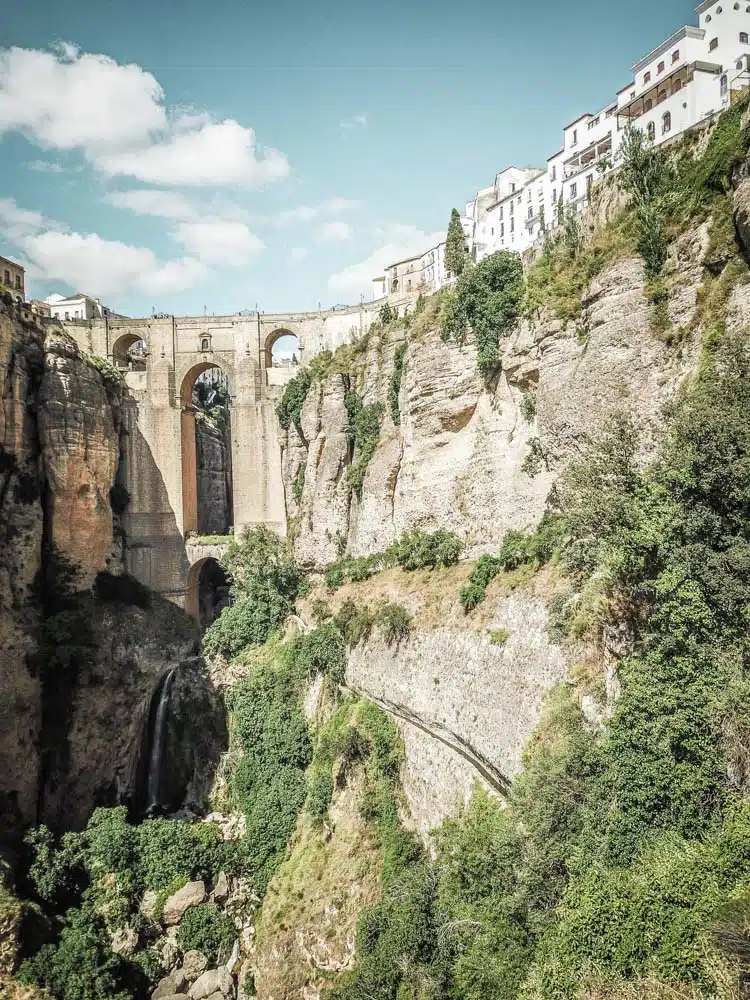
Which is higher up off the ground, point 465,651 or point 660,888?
point 465,651

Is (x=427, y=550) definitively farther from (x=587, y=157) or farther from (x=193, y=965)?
(x=587, y=157)

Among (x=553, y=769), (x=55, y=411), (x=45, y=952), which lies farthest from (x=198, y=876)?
(x=55, y=411)

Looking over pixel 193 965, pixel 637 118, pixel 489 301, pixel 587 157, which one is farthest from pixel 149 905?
pixel 587 157

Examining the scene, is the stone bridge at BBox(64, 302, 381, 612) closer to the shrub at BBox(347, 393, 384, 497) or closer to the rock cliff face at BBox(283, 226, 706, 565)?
the rock cliff face at BBox(283, 226, 706, 565)

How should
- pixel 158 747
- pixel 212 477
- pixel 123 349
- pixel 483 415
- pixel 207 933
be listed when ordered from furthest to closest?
pixel 212 477 < pixel 123 349 < pixel 158 747 < pixel 483 415 < pixel 207 933

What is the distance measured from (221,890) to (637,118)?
28592 mm

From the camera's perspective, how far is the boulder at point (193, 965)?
17859mm

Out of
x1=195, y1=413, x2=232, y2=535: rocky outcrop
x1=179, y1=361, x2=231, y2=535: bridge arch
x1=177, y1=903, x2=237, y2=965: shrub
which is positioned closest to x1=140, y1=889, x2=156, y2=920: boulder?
x1=177, y1=903, x2=237, y2=965: shrub

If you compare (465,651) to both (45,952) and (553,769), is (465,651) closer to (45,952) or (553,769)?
(553,769)

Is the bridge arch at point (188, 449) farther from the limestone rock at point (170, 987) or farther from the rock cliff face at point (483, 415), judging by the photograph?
the limestone rock at point (170, 987)

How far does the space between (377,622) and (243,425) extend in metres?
14.3

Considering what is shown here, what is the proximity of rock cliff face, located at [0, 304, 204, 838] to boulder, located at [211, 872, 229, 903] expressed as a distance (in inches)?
243

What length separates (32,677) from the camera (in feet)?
80.0

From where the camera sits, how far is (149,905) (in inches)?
757
